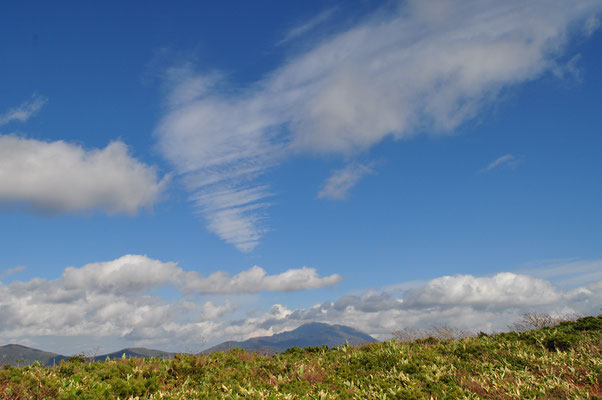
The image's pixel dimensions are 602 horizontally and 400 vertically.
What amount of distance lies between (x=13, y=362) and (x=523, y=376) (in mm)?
18154

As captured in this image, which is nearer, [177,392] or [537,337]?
[177,392]

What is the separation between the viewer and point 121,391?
10.9m

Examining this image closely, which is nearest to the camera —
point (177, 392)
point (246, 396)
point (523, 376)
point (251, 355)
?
point (246, 396)

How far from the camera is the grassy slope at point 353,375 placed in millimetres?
10680

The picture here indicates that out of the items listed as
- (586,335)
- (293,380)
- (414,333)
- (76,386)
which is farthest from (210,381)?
(586,335)

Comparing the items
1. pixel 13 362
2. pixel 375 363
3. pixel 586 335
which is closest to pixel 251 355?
pixel 375 363

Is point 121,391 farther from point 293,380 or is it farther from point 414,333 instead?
point 414,333

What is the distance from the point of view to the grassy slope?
10.7 m

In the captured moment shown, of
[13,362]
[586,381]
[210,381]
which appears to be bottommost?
[586,381]

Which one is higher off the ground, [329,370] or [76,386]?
[76,386]

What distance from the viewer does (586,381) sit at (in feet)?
38.3

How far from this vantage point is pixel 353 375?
13508 mm

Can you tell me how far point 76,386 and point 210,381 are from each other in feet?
13.7

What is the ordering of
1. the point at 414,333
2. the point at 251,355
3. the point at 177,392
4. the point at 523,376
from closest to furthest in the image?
1. the point at 177,392
2. the point at 523,376
3. the point at 251,355
4. the point at 414,333
